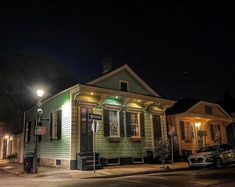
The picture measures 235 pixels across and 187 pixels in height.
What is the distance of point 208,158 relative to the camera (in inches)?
612

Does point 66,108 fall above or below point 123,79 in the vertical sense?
below

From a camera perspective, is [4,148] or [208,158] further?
[4,148]

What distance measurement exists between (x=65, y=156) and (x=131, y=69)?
27.9 feet

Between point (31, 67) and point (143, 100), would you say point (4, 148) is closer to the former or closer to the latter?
point (143, 100)

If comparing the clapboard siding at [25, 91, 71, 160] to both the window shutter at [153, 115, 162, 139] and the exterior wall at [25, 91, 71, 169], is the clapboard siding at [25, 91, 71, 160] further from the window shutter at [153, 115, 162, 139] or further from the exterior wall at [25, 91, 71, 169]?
the window shutter at [153, 115, 162, 139]

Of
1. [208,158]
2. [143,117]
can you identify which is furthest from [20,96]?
[208,158]

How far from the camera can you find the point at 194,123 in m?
26.2

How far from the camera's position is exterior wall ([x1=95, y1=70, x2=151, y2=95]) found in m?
19.2

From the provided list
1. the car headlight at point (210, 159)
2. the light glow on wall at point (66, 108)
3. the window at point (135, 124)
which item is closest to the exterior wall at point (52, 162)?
the light glow on wall at point (66, 108)

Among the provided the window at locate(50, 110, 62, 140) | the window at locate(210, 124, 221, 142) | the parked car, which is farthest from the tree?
the parked car

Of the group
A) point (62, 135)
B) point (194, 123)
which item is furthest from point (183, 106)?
point (62, 135)

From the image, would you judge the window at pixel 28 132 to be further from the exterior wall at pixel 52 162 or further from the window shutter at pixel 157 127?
the window shutter at pixel 157 127

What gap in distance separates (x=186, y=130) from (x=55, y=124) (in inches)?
513

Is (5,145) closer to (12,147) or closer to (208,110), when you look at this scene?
(12,147)
